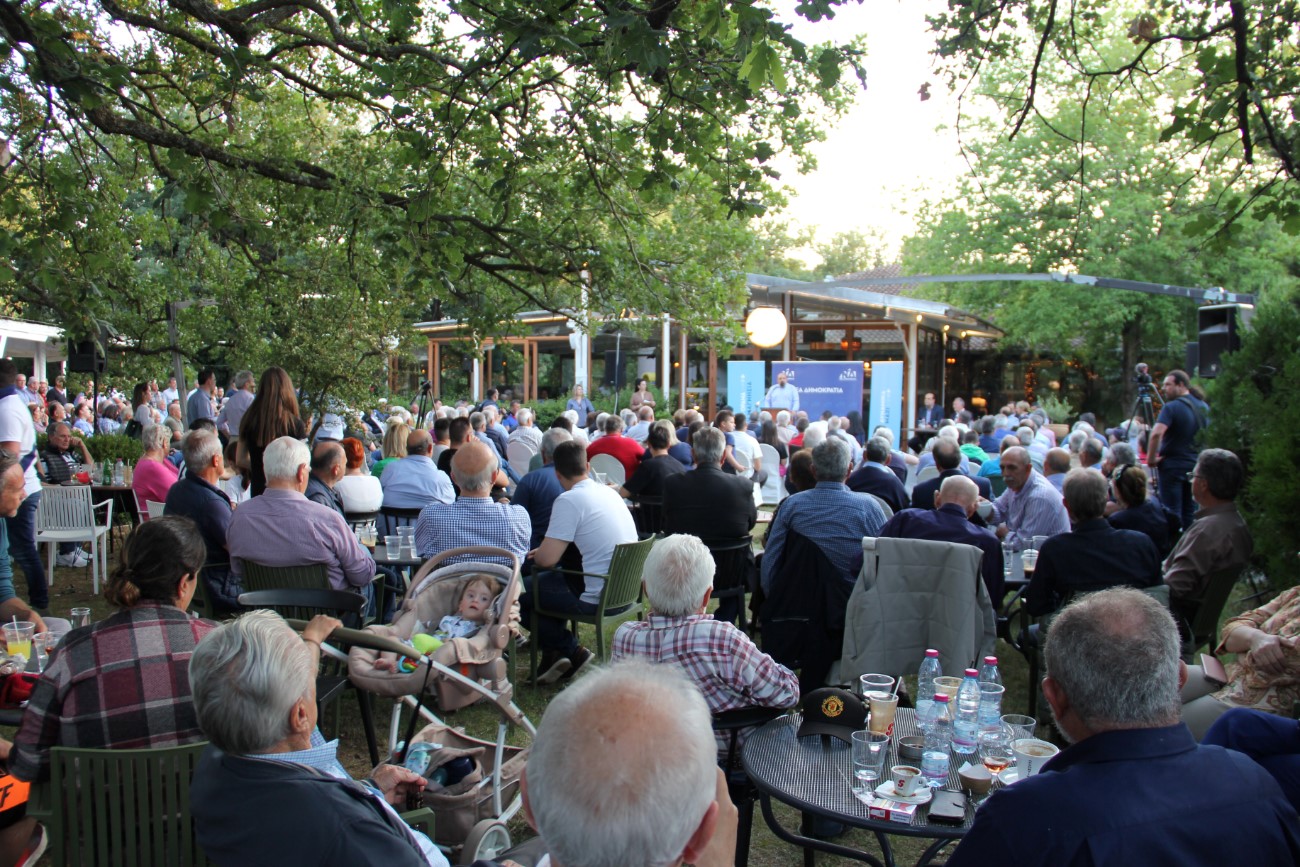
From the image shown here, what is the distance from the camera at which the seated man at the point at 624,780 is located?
3.96 feet

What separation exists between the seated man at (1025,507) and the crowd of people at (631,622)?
0.06 feet

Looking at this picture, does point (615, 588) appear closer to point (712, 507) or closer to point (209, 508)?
point (712, 507)

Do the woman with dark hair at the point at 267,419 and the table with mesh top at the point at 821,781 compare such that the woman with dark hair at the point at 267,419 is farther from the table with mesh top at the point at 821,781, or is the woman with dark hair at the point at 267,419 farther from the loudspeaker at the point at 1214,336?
the loudspeaker at the point at 1214,336

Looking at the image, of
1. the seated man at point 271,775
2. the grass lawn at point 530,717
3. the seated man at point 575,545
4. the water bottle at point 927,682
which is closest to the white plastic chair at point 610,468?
the grass lawn at point 530,717

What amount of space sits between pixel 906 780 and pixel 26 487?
642 centimetres

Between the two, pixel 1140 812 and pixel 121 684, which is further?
pixel 121 684

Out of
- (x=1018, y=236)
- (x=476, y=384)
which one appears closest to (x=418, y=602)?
(x=476, y=384)

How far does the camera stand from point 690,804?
1234 mm

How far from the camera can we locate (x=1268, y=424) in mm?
5770

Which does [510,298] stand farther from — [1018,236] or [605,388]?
[1018,236]

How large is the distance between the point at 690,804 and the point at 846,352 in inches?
853

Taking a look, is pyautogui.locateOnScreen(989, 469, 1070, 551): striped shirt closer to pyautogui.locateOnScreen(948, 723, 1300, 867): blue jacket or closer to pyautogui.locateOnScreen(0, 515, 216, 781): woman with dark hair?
pyautogui.locateOnScreen(948, 723, 1300, 867): blue jacket

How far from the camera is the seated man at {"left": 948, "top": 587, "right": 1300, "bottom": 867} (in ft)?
5.23

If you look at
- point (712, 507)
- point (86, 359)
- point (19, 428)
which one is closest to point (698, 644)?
point (712, 507)
